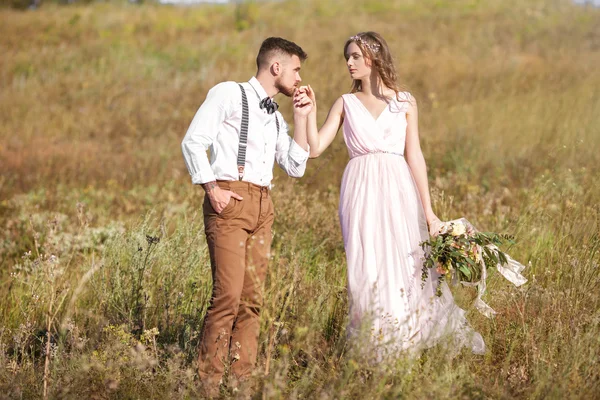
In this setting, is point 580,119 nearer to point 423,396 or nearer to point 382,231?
point 382,231

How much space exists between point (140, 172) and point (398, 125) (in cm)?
609

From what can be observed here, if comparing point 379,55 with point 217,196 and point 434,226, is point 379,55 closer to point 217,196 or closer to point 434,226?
point 434,226

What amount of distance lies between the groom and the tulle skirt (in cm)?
47

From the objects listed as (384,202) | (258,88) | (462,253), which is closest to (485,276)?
(462,253)

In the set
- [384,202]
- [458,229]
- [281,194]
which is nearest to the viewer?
[458,229]

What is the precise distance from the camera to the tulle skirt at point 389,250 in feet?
12.8

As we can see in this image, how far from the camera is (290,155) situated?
156 inches

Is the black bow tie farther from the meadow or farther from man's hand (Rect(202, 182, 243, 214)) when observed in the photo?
the meadow

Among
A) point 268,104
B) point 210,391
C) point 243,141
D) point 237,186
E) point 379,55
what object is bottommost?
point 210,391

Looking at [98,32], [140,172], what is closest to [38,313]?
[140,172]

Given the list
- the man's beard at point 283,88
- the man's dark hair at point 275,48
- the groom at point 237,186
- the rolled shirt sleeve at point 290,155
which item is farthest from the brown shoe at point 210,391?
the man's dark hair at point 275,48

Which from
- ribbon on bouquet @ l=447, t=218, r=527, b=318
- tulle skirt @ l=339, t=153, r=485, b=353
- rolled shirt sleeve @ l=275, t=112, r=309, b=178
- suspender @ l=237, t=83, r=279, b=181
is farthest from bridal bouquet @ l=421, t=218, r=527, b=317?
suspender @ l=237, t=83, r=279, b=181

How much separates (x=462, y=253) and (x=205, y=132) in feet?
5.25

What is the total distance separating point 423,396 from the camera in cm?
308
